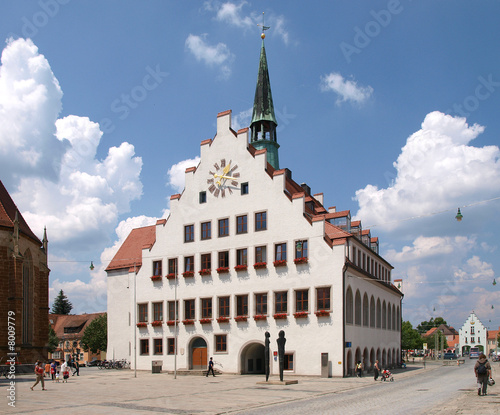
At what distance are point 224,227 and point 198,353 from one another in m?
11.7

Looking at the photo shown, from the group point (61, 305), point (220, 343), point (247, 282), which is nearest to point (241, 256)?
point (247, 282)

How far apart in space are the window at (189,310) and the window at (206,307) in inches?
48.6

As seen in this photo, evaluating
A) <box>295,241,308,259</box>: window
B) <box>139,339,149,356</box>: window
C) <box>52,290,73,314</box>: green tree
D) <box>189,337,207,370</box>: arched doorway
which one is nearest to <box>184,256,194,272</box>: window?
<box>189,337,207,370</box>: arched doorway

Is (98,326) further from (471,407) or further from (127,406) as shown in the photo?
(471,407)

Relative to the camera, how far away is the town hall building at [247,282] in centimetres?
4525

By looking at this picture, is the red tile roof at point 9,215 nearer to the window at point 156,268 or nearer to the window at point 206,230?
the window at point 156,268

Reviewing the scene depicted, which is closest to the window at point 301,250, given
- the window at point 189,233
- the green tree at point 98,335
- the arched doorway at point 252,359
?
the arched doorway at point 252,359

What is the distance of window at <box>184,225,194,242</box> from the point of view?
53781 millimetres

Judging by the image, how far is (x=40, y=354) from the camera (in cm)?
5184

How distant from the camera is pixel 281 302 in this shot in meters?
47.2

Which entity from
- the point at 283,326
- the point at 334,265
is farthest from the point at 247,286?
the point at 334,265

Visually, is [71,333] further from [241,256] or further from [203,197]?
[241,256]

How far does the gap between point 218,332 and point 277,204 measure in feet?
40.8

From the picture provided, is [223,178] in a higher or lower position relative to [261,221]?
higher
